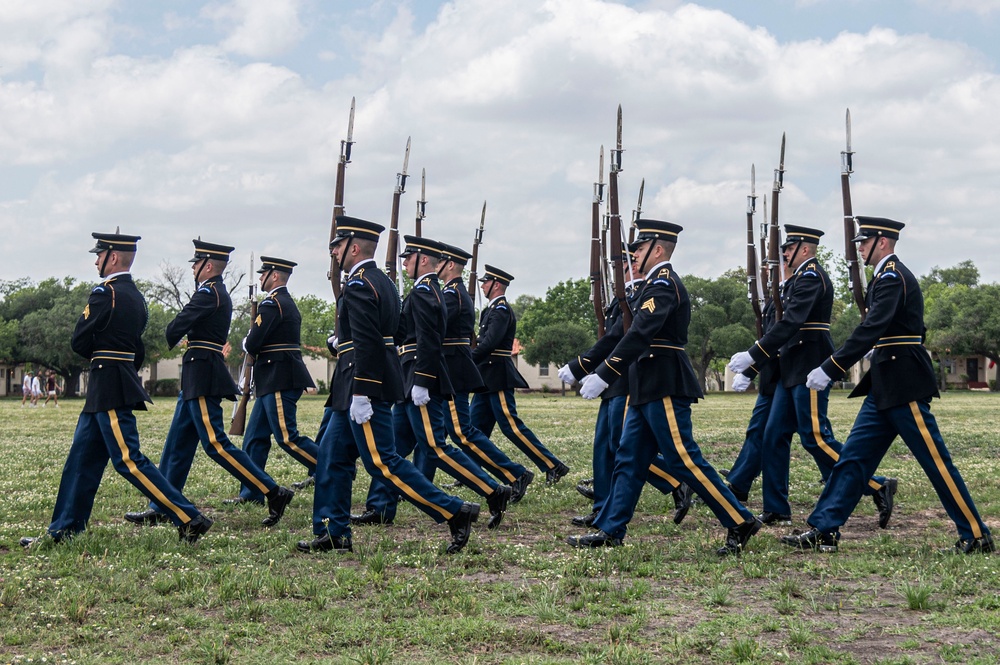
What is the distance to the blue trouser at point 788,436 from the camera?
27.5ft

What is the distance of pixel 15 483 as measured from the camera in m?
11.0

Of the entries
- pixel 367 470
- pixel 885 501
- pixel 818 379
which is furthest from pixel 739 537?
pixel 367 470

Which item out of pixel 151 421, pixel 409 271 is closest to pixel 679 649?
pixel 409 271

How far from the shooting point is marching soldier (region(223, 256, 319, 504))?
9648 mm

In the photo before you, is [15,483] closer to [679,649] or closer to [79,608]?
[79,608]

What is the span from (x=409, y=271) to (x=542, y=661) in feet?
15.0

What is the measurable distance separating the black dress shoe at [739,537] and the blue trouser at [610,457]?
1225 millimetres

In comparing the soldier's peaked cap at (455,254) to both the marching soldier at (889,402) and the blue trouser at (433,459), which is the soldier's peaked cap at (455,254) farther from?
the marching soldier at (889,402)

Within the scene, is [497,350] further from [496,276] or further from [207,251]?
[207,251]

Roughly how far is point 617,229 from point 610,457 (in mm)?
→ 2157

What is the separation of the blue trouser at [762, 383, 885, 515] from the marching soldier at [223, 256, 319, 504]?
4.03 meters

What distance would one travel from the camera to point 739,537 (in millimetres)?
7000

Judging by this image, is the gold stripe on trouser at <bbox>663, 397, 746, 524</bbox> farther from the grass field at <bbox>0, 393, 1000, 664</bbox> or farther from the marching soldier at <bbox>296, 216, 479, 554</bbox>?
the marching soldier at <bbox>296, 216, 479, 554</bbox>

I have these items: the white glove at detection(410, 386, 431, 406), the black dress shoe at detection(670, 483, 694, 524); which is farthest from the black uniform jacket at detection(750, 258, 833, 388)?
the white glove at detection(410, 386, 431, 406)
